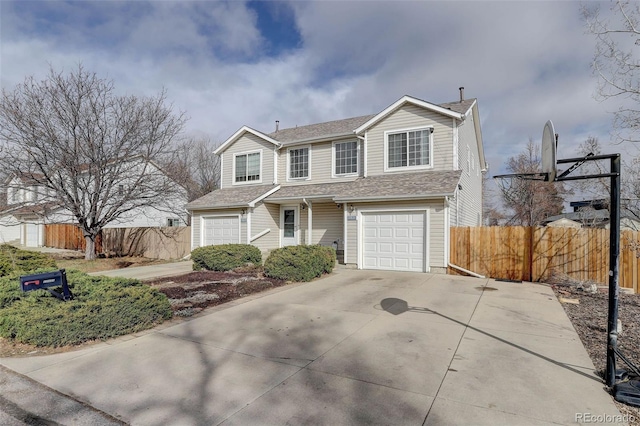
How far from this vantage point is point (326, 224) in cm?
1639

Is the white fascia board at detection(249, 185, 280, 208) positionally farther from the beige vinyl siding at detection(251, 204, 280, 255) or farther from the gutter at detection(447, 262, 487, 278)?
the gutter at detection(447, 262, 487, 278)

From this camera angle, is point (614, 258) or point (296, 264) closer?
point (614, 258)

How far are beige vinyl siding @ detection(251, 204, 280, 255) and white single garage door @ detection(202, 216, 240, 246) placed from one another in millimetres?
946

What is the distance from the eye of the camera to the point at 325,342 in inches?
202

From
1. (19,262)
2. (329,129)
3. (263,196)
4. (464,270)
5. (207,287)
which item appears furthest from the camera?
(329,129)

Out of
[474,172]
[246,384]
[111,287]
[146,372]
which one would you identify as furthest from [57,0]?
[474,172]

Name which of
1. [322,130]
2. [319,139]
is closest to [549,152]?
[319,139]

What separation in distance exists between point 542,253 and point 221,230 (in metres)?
13.7

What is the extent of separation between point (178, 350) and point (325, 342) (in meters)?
2.15

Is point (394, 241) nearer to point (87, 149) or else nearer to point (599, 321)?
point (599, 321)

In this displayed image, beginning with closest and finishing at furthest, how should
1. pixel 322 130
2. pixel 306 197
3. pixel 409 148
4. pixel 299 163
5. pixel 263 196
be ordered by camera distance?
pixel 409 148 < pixel 306 197 < pixel 263 196 < pixel 299 163 < pixel 322 130

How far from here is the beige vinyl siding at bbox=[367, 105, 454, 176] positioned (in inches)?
520

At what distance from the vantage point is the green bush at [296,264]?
10.5 m

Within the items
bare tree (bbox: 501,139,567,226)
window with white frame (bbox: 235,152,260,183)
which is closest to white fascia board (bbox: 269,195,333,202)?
window with white frame (bbox: 235,152,260,183)
